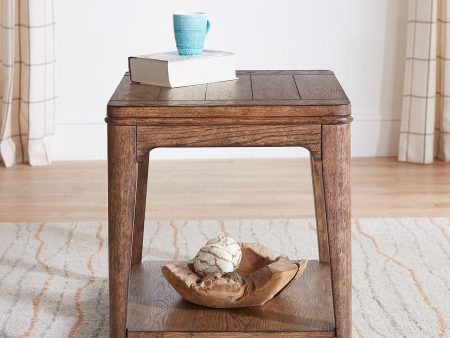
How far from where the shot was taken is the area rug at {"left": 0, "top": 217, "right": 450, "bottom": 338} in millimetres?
1928

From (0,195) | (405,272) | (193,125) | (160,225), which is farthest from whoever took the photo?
(0,195)

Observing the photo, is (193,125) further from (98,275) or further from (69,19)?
(69,19)

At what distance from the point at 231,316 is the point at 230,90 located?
425mm

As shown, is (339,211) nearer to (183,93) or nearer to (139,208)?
(183,93)

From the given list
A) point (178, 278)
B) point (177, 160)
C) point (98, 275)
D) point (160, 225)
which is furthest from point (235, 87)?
point (177, 160)

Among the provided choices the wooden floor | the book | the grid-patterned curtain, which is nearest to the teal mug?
the book

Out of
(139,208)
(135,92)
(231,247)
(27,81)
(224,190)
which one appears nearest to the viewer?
(135,92)

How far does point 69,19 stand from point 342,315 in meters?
2.04

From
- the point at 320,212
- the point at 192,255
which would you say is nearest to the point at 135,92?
the point at 320,212

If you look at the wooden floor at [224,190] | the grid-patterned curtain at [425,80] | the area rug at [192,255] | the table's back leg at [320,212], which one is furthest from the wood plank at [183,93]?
the grid-patterned curtain at [425,80]

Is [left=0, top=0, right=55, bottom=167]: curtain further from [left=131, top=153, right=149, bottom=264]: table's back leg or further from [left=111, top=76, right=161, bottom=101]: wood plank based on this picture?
[left=111, top=76, right=161, bottom=101]: wood plank

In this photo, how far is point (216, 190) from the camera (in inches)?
119

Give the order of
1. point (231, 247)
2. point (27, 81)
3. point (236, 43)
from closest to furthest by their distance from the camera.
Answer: point (231, 247) < point (27, 81) < point (236, 43)

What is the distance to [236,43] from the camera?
341cm
